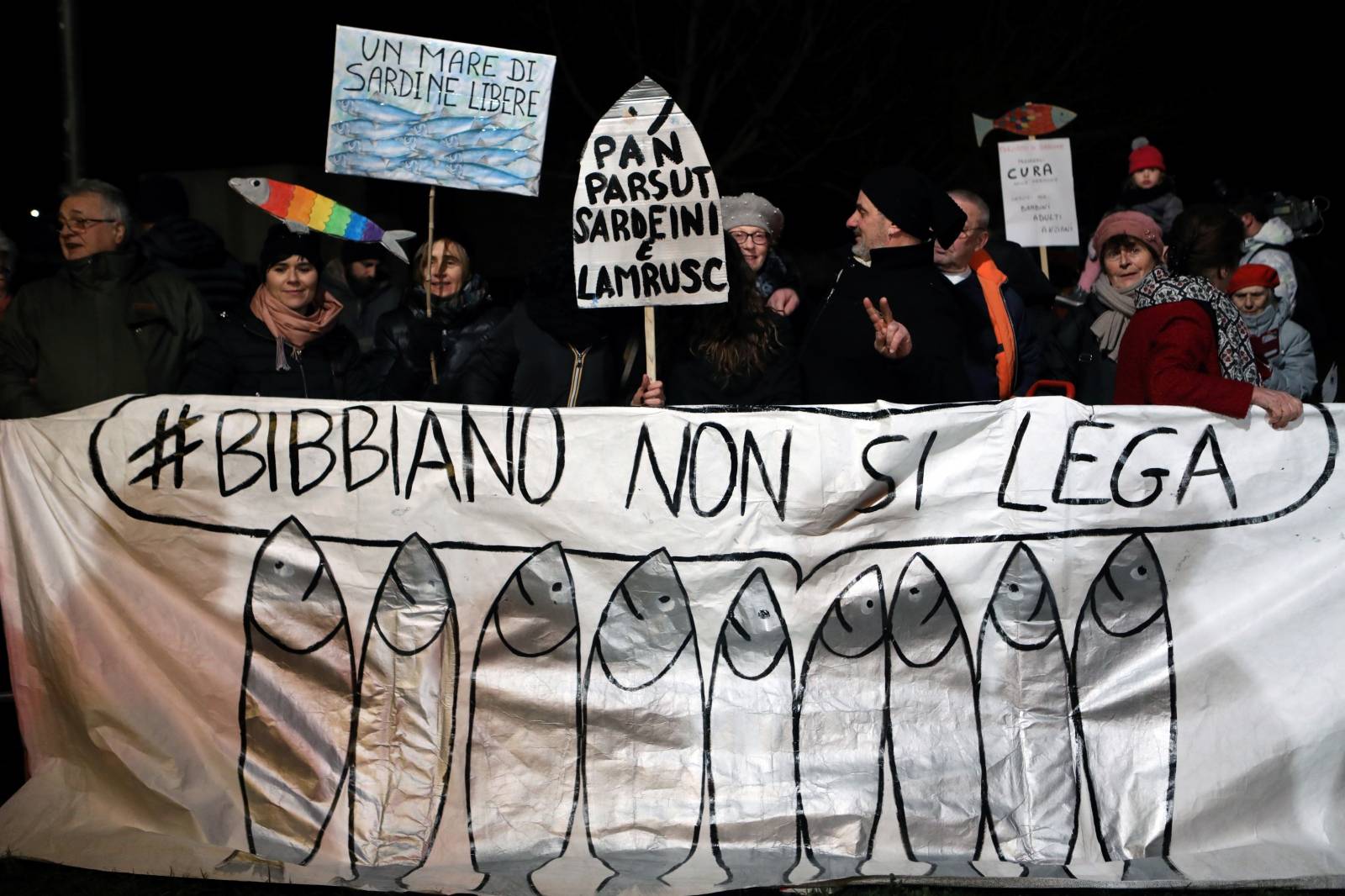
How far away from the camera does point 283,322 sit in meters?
5.19

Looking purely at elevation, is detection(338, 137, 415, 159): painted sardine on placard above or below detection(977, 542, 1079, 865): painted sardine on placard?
above

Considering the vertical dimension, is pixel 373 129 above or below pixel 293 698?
above

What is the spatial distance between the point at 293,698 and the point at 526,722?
26.0 inches

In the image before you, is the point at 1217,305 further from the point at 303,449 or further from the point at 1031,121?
the point at 1031,121

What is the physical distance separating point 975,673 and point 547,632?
1184mm

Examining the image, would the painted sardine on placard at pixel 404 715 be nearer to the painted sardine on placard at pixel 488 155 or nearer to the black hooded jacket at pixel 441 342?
the black hooded jacket at pixel 441 342

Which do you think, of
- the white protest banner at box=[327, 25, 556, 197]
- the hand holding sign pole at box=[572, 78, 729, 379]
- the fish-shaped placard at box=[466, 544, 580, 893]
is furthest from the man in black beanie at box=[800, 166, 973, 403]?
the white protest banner at box=[327, 25, 556, 197]

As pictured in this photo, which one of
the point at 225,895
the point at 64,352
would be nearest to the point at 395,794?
the point at 225,895

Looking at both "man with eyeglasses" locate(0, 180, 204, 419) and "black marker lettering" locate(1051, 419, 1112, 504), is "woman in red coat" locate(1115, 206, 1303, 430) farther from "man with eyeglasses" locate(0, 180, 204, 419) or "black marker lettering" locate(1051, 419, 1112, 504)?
"man with eyeglasses" locate(0, 180, 204, 419)

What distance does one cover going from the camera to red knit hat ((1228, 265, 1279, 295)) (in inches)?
249

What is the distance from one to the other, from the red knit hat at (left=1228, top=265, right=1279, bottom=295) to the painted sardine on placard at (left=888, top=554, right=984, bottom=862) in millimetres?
2772

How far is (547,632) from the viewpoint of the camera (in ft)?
14.1

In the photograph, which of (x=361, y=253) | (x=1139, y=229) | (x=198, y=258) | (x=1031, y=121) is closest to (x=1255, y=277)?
(x=1139, y=229)

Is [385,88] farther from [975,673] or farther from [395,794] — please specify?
[975,673]
